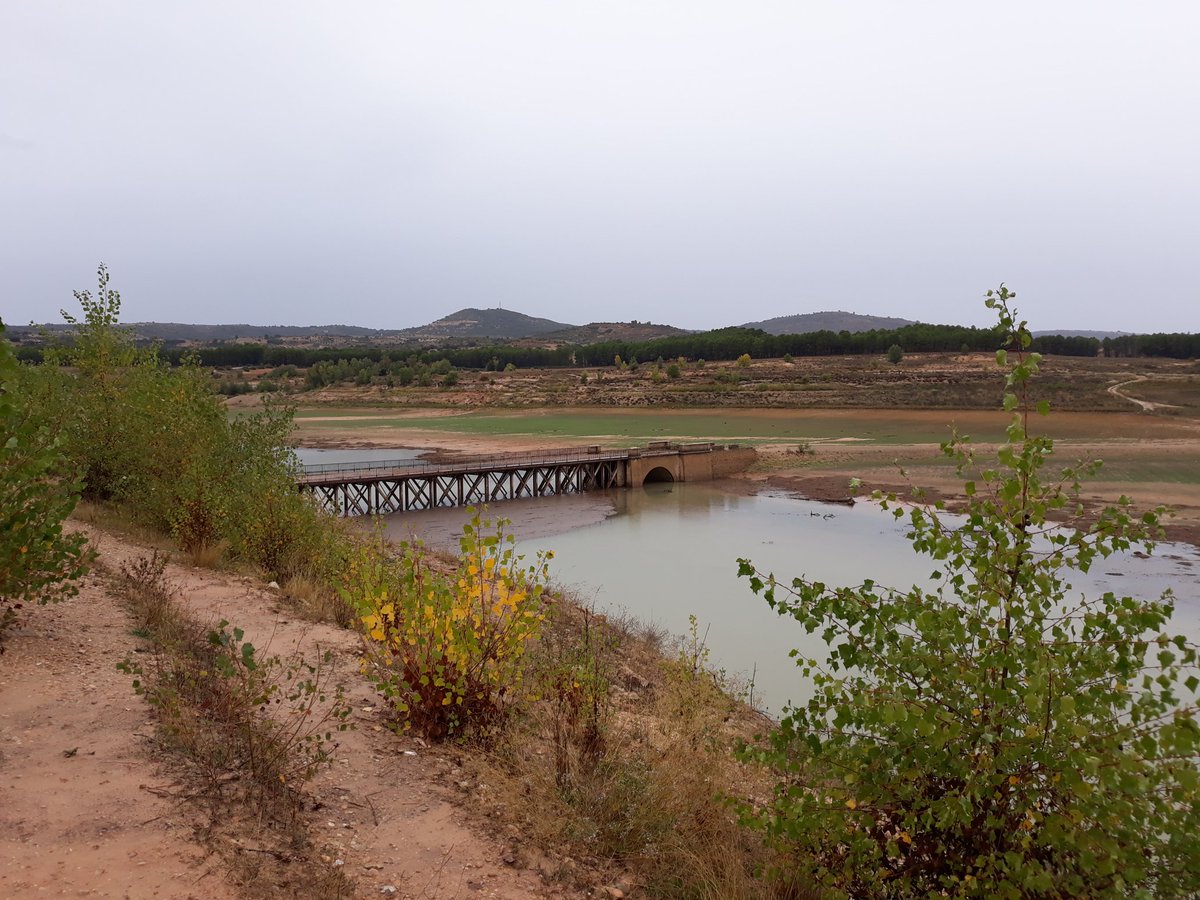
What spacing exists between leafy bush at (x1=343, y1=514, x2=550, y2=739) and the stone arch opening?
36088mm

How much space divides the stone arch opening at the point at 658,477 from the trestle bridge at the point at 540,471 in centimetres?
5

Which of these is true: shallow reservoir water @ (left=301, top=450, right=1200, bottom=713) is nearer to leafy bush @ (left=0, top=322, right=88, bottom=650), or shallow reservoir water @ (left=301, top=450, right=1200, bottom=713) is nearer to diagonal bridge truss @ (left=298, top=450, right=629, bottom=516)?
diagonal bridge truss @ (left=298, top=450, right=629, bottom=516)

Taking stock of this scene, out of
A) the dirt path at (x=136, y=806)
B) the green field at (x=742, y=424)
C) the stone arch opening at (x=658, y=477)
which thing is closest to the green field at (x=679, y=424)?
the green field at (x=742, y=424)

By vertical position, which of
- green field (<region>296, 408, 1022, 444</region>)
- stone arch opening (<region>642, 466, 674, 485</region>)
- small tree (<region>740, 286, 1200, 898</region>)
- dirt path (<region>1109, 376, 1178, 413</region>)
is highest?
small tree (<region>740, 286, 1200, 898</region>)

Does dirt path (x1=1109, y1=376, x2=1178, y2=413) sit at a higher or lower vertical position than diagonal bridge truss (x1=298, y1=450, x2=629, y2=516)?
higher

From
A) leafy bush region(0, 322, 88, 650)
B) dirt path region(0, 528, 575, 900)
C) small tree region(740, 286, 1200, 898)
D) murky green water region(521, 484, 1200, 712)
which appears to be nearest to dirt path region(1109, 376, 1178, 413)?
murky green water region(521, 484, 1200, 712)

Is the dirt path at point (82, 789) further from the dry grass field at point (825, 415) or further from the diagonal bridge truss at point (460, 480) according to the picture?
the dry grass field at point (825, 415)

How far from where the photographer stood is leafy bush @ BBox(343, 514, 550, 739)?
6770 mm

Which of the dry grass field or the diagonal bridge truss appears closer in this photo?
the diagonal bridge truss

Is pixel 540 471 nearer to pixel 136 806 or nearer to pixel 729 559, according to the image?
pixel 729 559

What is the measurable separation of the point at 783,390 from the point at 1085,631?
74.4 m

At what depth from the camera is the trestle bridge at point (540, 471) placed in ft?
121

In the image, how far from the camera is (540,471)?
1700 inches

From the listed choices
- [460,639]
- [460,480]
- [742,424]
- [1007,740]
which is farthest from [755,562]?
[742,424]
